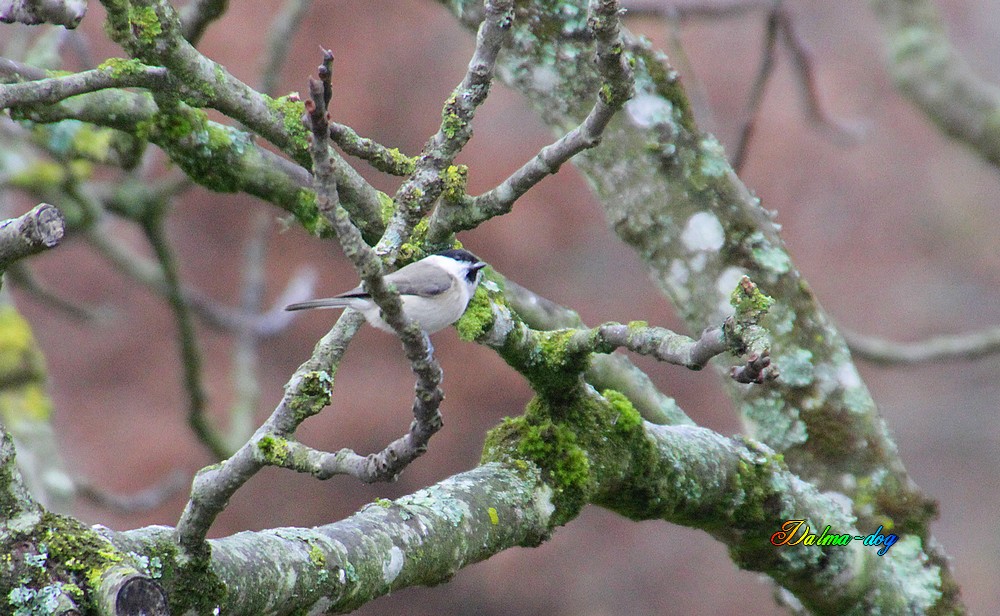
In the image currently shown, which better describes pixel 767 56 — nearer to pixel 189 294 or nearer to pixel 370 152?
pixel 370 152

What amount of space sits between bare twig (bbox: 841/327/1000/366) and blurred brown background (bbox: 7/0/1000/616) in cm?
536

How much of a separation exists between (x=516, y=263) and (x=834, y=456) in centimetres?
722

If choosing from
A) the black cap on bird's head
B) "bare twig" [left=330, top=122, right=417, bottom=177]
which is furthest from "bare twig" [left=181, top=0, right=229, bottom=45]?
the black cap on bird's head

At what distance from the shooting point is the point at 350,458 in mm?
1962

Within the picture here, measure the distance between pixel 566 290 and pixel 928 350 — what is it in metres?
5.74

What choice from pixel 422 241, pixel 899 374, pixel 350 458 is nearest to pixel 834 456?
pixel 422 241

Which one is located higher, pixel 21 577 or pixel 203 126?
pixel 203 126

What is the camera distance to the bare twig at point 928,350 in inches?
200

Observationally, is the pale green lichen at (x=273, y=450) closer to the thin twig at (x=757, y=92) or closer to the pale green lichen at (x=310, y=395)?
the pale green lichen at (x=310, y=395)

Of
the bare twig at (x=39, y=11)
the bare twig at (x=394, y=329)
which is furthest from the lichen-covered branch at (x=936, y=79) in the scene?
the bare twig at (x=39, y=11)

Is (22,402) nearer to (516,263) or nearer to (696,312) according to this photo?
(696,312)

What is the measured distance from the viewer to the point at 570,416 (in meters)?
2.79

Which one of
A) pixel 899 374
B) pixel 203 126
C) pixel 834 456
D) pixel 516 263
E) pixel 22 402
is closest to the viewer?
pixel 203 126

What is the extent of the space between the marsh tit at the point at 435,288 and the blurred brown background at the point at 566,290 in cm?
635
